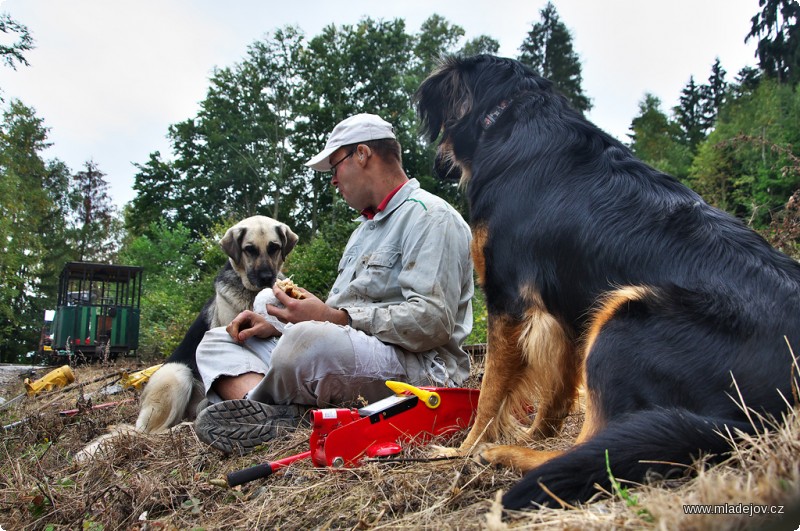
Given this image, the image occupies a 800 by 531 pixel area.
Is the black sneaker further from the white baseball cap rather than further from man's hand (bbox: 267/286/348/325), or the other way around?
the white baseball cap

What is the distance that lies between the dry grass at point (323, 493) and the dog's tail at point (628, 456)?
53 millimetres

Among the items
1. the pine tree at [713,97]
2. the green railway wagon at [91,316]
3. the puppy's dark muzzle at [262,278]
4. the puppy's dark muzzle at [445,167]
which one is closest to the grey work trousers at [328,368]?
the puppy's dark muzzle at [445,167]

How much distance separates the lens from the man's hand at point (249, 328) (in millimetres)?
4227

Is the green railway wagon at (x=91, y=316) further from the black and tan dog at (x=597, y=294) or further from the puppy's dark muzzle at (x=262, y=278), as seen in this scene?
the black and tan dog at (x=597, y=294)

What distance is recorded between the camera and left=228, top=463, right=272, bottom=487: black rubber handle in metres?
2.54

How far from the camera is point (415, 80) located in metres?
24.7

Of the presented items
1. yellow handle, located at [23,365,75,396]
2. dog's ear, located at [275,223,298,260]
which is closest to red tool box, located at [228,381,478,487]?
dog's ear, located at [275,223,298,260]

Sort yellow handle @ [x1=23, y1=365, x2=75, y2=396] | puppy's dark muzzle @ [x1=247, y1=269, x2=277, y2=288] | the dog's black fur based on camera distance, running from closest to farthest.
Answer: the dog's black fur < puppy's dark muzzle @ [x1=247, y1=269, x2=277, y2=288] < yellow handle @ [x1=23, y1=365, x2=75, y2=396]

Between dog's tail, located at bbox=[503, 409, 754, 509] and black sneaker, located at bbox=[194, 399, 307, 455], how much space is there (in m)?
2.26

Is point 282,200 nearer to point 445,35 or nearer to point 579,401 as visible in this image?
point 445,35

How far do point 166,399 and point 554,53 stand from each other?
95.0ft

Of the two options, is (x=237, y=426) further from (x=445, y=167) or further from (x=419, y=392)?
(x=445, y=167)

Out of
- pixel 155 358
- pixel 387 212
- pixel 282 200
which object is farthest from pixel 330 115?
pixel 387 212

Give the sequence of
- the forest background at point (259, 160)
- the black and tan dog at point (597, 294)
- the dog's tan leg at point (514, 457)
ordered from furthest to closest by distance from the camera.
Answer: the forest background at point (259, 160) < the dog's tan leg at point (514, 457) < the black and tan dog at point (597, 294)
